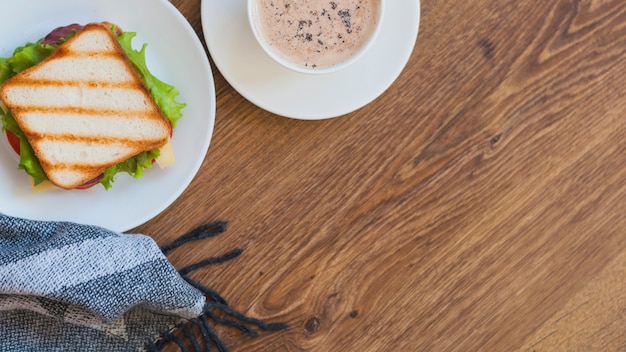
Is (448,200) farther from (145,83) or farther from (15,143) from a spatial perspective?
(15,143)

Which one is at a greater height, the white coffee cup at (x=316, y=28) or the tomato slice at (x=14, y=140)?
the white coffee cup at (x=316, y=28)

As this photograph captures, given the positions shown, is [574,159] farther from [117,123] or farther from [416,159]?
[117,123]

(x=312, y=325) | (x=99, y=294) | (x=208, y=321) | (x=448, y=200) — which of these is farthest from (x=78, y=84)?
(x=448, y=200)

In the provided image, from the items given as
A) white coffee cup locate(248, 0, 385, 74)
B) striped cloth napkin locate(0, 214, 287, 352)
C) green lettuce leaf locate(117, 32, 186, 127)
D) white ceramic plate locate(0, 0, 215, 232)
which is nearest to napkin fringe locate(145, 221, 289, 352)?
striped cloth napkin locate(0, 214, 287, 352)

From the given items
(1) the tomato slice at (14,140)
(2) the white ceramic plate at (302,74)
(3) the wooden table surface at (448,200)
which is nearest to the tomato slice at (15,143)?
(1) the tomato slice at (14,140)

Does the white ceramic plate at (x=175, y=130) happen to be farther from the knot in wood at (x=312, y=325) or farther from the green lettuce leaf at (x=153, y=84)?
the knot in wood at (x=312, y=325)
